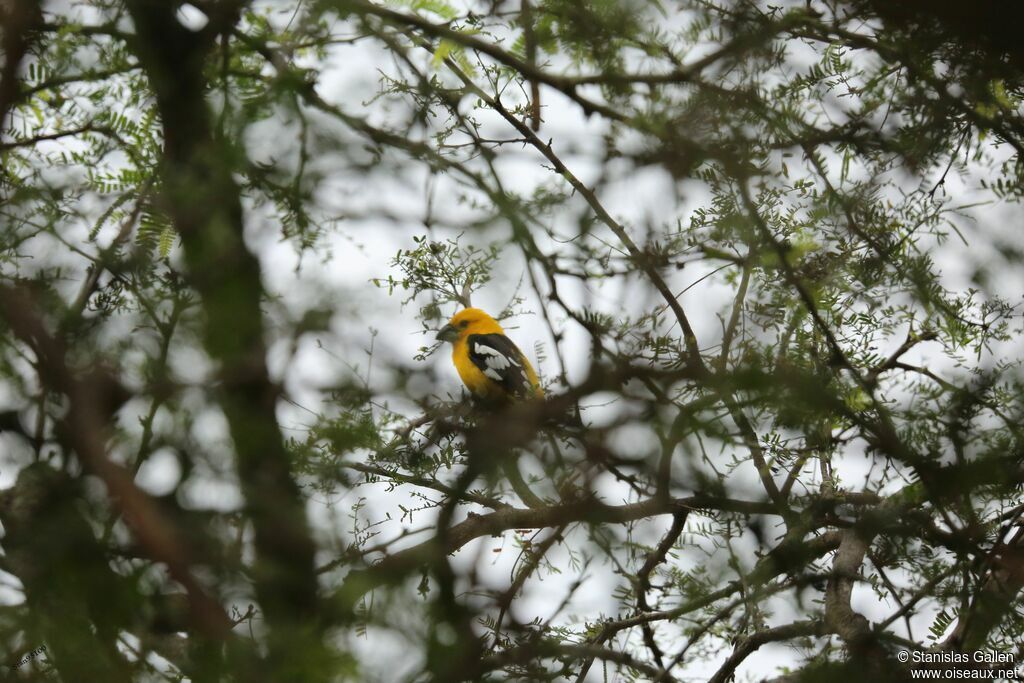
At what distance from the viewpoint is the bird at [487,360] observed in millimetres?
7664

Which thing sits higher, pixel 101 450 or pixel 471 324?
pixel 471 324

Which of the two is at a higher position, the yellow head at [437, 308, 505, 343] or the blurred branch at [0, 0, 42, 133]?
the yellow head at [437, 308, 505, 343]

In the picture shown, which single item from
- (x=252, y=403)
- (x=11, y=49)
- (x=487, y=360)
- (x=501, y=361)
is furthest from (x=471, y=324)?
(x=252, y=403)

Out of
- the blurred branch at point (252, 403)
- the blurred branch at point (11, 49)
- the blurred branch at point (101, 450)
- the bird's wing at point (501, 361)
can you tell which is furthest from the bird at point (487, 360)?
the blurred branch at point (101, 450)

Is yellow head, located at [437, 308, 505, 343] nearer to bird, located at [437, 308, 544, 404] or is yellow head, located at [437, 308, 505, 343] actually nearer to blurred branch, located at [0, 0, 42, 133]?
bird, located at [437, 308, 544, 404]

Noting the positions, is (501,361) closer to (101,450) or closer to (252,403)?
(252,403)

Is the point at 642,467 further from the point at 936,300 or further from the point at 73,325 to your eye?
the point at 936,300

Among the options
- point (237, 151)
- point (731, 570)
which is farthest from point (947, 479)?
point (237, 151)

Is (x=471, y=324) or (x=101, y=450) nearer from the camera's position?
(x=101, y=450)

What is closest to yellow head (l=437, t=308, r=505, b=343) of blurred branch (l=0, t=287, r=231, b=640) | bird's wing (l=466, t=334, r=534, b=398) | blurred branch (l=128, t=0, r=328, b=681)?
bird's wing (l=466, t=334, r=534, b=398)

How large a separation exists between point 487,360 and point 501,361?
0.19 metres

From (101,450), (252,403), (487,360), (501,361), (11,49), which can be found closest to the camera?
(101,450)

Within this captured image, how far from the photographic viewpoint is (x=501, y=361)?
7.77 meters

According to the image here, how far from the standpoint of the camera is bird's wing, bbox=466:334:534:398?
7.63 metres
